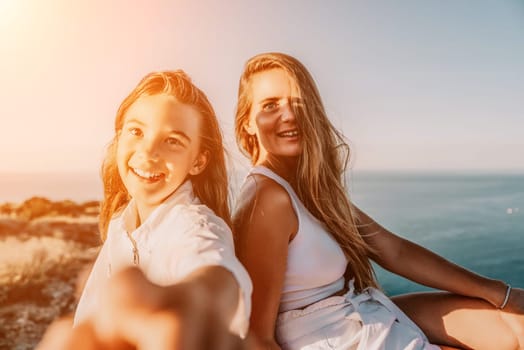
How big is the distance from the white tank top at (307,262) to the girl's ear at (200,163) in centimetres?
11

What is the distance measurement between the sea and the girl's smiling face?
1.03 metres

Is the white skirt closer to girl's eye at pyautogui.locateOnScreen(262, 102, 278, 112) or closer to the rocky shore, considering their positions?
girl's eye at pyautogui.locateOnScreen(262, 102, 278, 112)

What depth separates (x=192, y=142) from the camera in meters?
1.07

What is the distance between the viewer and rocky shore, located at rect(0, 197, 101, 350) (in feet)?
4.85

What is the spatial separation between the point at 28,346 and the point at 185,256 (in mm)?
879

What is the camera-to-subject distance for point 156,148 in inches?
40.1

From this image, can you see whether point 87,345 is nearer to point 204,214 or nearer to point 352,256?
point 204,214

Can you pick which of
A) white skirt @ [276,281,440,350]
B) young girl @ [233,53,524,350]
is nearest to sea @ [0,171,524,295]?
young girl @ [233,53,524,350]

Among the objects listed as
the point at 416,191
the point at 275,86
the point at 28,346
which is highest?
the point at 275,86

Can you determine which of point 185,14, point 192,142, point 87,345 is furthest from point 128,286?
point 185,14

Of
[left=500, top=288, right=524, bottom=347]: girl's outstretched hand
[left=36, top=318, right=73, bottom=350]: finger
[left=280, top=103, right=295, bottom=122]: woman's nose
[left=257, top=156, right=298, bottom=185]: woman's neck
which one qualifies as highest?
[left=280, top=103, right=295, bottom=122]: woman's nose

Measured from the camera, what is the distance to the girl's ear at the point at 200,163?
1090 mm

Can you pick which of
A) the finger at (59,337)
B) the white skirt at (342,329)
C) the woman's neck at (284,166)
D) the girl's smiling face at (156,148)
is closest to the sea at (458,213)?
the woman's neck at (284,166)

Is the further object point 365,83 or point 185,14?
point 365,83
